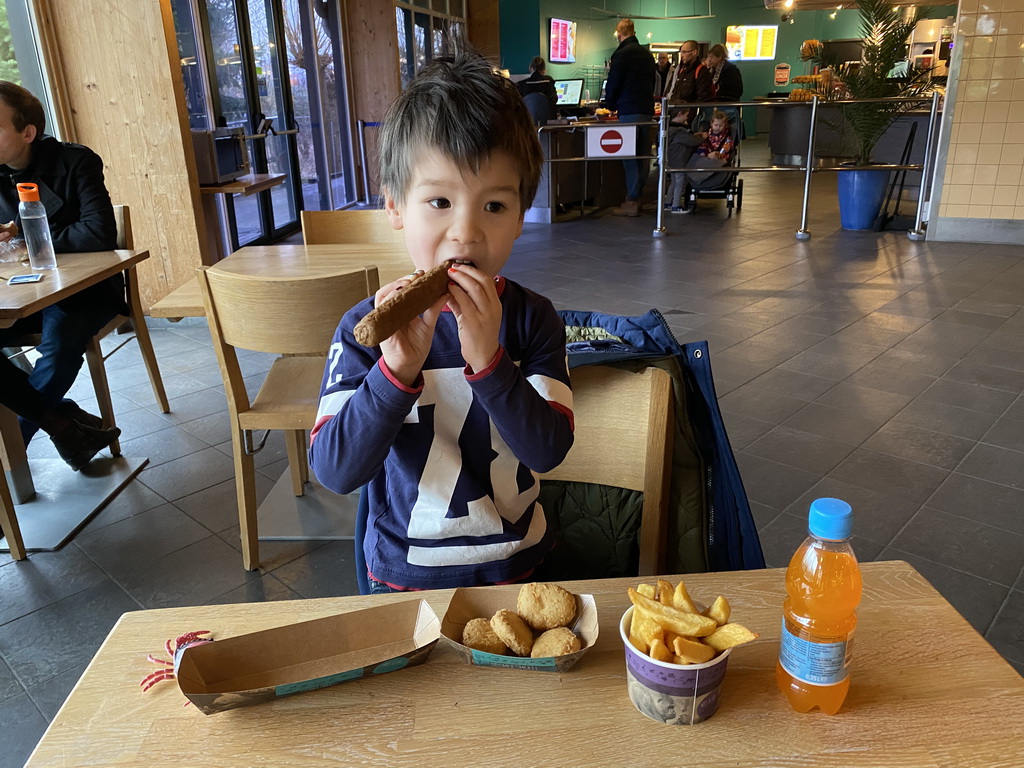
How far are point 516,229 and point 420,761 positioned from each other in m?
0.62

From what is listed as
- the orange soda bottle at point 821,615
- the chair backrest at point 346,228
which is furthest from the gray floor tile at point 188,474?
the orange soda bottle at point 821,615

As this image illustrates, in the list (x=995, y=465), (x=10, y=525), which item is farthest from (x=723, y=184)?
(x=10, y=525)

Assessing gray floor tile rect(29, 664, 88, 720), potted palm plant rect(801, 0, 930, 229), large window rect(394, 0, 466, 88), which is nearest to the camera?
→ gray floor tile rect(29, 664, 88, 720)

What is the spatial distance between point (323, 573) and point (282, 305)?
0.83m

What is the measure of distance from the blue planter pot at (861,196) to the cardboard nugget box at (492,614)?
22.3 feet

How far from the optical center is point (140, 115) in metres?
4.20

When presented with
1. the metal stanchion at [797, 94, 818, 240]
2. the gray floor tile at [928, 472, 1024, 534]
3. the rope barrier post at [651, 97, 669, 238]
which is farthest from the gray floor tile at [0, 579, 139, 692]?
the metal stanchion at [797, 94, 818, 240]

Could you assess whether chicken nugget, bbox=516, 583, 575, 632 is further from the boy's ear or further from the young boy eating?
the boy's ear

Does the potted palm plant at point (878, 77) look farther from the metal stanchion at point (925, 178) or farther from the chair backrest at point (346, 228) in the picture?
the chair backrest at point (346, 228)

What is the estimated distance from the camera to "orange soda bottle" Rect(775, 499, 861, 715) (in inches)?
26.8

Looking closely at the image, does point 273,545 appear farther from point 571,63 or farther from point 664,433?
point 571,63

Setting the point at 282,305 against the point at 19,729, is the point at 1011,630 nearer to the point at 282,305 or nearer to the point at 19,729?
the point at 282,305

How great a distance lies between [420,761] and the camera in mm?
657

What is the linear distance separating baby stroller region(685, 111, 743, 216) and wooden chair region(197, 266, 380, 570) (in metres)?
6.35
